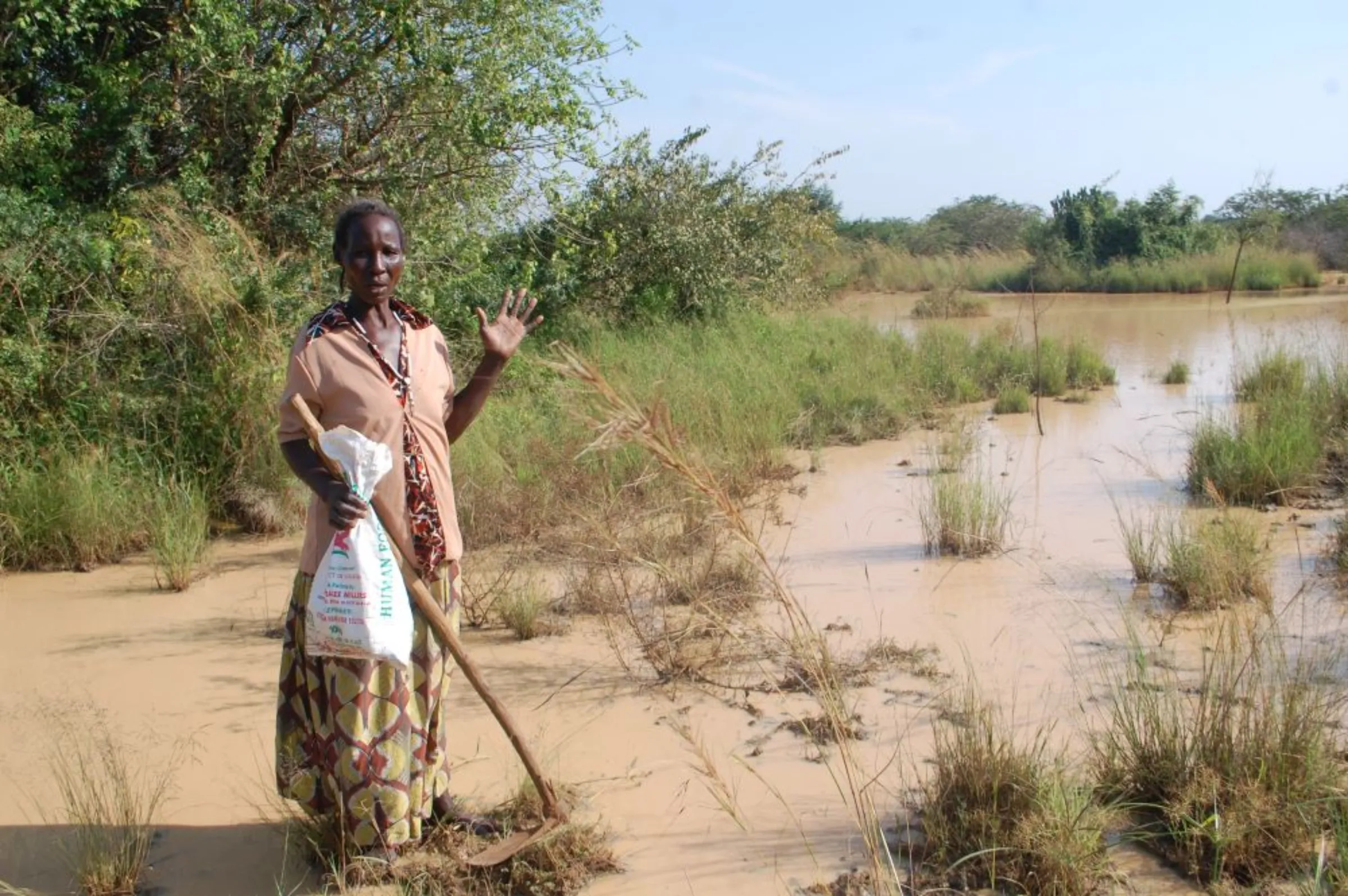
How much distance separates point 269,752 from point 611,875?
1.36 meters

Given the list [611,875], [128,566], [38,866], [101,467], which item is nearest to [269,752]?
[38,866]

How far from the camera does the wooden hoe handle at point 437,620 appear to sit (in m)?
2.61

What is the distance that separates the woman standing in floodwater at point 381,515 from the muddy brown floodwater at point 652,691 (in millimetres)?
321

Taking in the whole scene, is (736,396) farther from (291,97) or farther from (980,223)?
(980,223)

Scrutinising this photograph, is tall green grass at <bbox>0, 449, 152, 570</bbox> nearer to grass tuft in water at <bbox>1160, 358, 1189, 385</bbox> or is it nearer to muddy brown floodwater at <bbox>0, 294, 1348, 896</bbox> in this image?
muddy brown floodwater at <bbox>0, 294, 1348, 896</bbox>

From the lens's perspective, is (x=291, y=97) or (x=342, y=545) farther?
(x=291, y=97)

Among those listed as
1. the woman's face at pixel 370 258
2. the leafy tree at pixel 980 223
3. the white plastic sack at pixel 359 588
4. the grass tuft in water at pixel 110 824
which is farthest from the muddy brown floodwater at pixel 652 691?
the leafy tree at pixel 980 223

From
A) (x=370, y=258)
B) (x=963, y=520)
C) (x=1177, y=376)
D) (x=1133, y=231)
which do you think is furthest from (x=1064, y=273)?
(x=370, y=258)

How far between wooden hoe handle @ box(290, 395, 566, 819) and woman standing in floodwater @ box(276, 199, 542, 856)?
0.11 ft

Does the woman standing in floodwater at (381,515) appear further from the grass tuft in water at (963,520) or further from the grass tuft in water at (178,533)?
the grass tuft in water at (963,520)

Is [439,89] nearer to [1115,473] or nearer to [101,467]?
[101,467]

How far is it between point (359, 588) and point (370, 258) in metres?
0.76

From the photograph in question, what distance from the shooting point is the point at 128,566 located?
5.84 metres

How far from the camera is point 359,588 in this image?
8.37 ft
